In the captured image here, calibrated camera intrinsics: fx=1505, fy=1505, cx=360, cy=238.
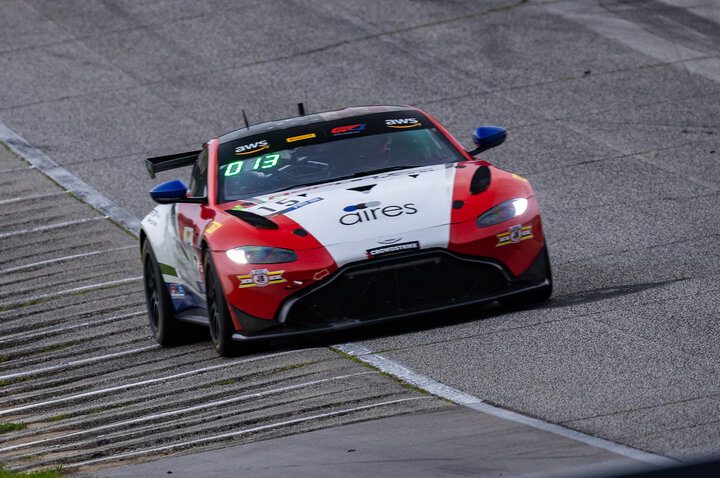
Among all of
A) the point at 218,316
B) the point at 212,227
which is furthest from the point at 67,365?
the point at 212,227

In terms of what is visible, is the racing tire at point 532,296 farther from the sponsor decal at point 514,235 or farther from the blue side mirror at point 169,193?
the blue side mirror at point 169,193

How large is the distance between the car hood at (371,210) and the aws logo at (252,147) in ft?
2.32

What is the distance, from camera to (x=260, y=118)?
17219mm

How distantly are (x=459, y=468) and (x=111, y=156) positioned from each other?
1130cm

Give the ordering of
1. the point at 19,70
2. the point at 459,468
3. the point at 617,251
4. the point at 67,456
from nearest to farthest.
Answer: the point at 459,468
the point at 67,456
the point at 617,251
the point at 19,70

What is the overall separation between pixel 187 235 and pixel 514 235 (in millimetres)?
2102

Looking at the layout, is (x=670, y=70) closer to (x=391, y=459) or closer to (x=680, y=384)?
(x=680, y=384)

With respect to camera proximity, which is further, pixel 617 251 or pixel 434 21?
pixel 434 21

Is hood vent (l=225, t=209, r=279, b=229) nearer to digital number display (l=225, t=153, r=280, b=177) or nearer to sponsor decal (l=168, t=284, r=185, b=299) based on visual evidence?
digital number display (l=225, t=153, r=280, b=177)

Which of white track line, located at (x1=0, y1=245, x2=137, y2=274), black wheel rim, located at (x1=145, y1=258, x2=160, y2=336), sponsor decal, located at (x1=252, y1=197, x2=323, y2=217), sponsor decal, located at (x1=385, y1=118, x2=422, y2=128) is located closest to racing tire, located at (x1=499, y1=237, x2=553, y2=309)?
sponsor decal, located at (x1=252, y1=197, x2=323, y2=217)

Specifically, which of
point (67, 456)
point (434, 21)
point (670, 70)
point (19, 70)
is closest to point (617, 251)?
point (67, 456)

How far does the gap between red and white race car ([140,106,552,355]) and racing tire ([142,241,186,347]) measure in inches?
2.5

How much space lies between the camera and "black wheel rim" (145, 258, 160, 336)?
10.2m

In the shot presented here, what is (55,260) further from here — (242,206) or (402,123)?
(242,206)
